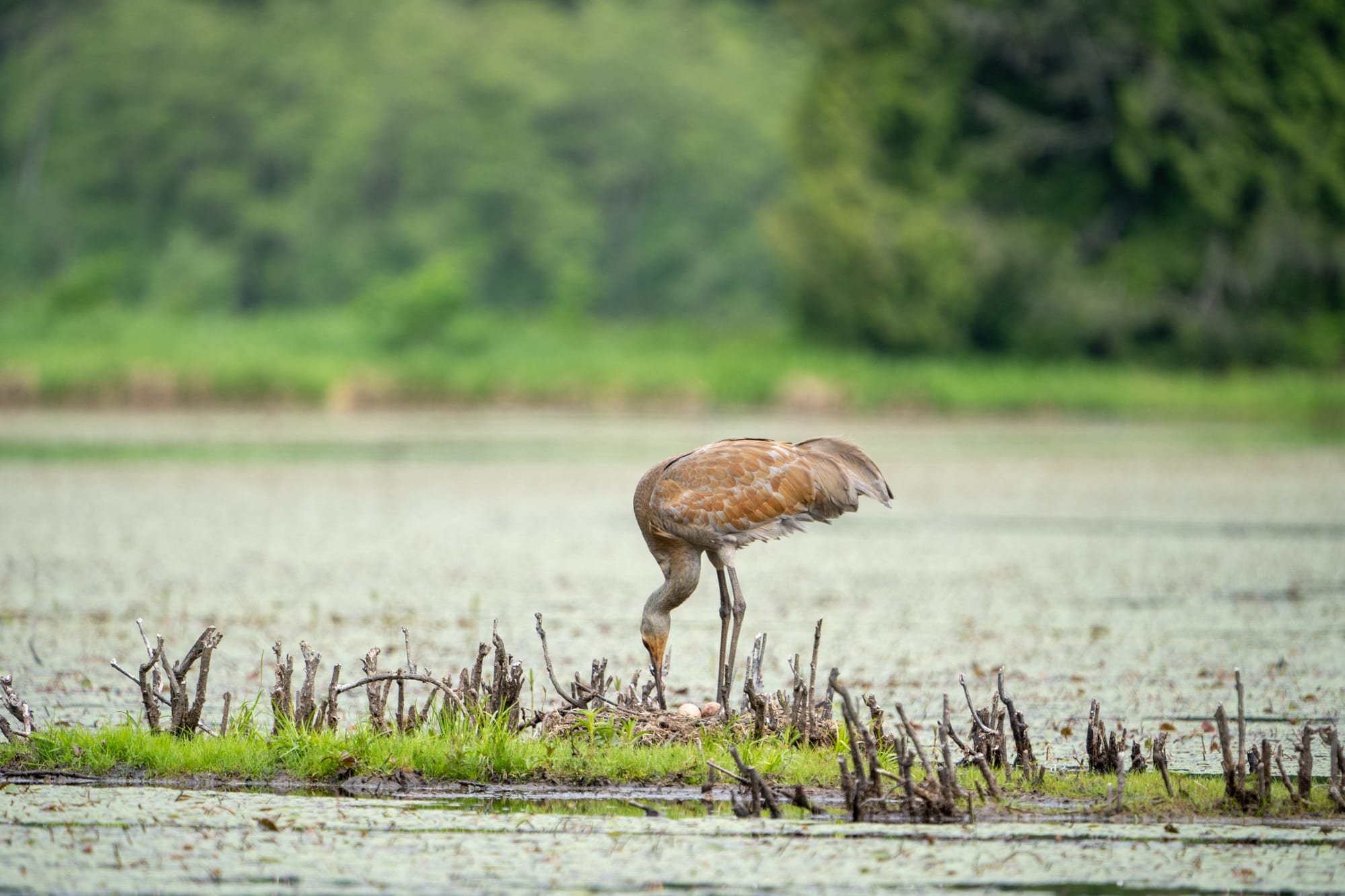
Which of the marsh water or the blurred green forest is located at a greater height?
the blurred green forest

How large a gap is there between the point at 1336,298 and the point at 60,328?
25.5m

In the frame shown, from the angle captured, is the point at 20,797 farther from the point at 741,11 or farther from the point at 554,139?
the point at 741,11

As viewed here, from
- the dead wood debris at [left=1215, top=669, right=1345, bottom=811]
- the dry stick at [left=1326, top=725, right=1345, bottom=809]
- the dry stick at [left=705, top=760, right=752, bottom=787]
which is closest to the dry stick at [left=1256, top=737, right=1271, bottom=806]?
the dead wood debris at [left=1215, top=669, right=1345, bottom=811]

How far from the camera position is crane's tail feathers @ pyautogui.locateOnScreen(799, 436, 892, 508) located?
7.94 m

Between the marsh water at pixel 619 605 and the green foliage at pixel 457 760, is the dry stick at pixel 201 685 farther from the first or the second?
the marsh water at pixel 619 605

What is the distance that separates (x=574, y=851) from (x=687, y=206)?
49447 mm

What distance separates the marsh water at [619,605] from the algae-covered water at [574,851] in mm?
16

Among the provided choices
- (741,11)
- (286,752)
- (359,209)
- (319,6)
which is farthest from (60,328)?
(741,11)

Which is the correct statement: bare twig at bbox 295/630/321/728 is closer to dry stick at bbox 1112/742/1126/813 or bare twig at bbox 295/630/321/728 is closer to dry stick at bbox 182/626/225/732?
dry stick at bbox 182/626/225/732

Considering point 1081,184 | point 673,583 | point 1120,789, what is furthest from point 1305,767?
point 1081,184

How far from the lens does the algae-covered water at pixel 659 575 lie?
9297 mm

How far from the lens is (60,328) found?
111 ft

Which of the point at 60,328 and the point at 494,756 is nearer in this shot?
the point at 494,756

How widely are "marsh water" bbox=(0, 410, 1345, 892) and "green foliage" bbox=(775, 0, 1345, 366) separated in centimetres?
878
